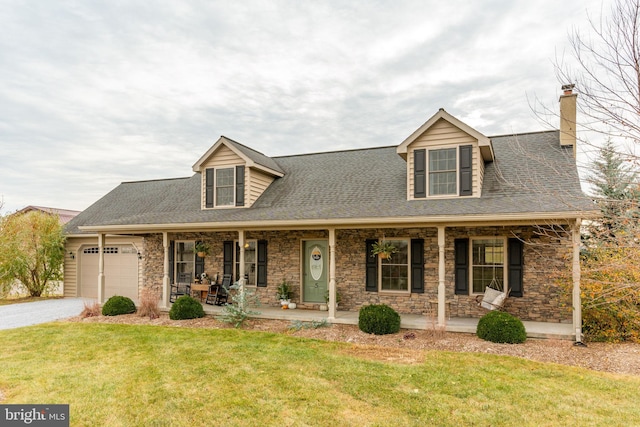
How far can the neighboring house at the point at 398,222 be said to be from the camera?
904cm

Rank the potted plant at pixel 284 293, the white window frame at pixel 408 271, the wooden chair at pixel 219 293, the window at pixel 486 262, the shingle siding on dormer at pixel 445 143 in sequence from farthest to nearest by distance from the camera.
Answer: the wooden chair at pixel 219 293
the potted plant at pixel 284 293
the white window frame at pixel 408 271
the shingle siding on dormer at pixel 445 143
the window at pixel 486 262

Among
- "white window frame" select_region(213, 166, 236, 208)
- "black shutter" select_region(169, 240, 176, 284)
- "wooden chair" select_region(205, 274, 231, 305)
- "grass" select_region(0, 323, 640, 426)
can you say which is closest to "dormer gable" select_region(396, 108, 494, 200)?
"grass" select_region(0, 323, 640, 426)

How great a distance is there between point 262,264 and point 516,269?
294 inches

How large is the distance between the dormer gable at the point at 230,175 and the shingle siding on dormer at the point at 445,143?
5181mm

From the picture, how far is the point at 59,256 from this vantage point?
16719 mm

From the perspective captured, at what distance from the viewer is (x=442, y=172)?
10.2 meters

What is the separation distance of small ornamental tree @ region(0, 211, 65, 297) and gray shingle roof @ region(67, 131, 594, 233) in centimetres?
165

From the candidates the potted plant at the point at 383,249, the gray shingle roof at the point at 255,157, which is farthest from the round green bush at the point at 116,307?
the potted plant at the point at 383,249

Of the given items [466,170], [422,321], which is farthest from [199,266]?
[466,170]

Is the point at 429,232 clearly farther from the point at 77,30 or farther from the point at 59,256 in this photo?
the point at 59,256

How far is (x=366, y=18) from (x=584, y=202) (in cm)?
741

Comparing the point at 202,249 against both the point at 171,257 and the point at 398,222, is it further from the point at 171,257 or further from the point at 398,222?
the point at 398,222

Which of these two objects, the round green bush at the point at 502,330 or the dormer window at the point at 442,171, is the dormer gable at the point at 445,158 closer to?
the dormer window at the point at 442,171

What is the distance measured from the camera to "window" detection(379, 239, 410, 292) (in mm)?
10625
